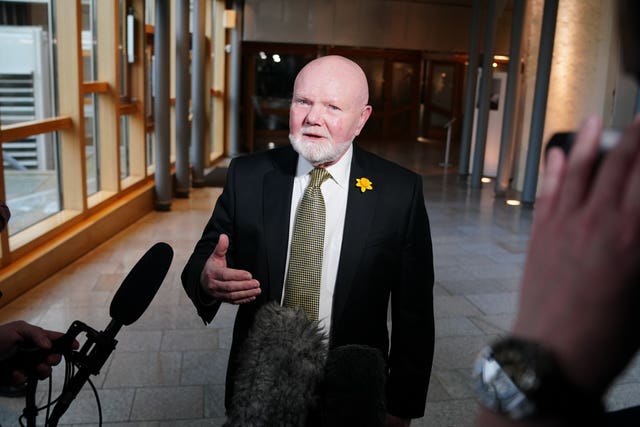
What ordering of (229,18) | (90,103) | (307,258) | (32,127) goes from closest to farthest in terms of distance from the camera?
(307,258), (32,127), (90,103), (229,18)

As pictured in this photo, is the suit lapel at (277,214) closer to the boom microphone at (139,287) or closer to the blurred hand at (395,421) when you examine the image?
the boom microphone at (139,287)

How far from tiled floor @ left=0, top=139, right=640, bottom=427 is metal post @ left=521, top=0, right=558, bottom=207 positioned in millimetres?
1658

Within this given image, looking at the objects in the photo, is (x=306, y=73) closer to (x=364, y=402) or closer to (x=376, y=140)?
(x=364, y=402)

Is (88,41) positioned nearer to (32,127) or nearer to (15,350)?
(32,127)

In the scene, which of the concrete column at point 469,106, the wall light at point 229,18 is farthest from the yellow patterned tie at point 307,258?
the wall light at point 229,18

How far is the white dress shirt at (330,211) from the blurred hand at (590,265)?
1.56 m

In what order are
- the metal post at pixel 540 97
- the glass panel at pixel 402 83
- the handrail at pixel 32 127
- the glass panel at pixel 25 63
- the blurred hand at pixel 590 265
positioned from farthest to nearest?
the glass panel at pixel 402 83 → the metal post at pixel 540 97 → the glass panel at pixel 25 63 → the handrail at pixel 32 127 → the blurred hand at pixel 590 265

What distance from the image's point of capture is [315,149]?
7.04ft

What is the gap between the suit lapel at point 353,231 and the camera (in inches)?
83.4

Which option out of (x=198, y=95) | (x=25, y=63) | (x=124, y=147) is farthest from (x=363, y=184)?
(x=198, y=95)

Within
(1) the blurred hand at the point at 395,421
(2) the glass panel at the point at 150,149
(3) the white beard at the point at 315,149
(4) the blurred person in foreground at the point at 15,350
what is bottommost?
(2) the glass panel at the point at 150,149

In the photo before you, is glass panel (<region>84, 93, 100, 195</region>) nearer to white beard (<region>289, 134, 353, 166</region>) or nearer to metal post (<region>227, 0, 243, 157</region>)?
white beard (<region>289, 134, 353, 166</region>)

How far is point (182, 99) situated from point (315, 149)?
8109 mm

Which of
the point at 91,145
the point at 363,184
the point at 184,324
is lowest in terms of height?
the point at 184,324
